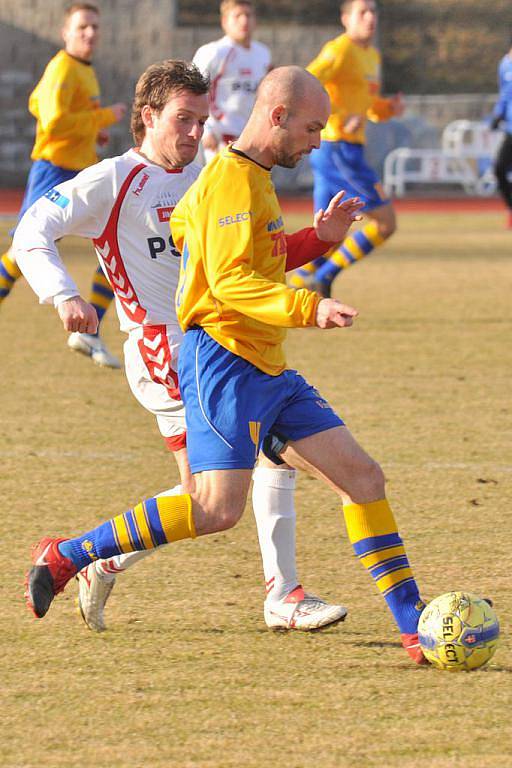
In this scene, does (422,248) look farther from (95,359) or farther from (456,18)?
(456,18)

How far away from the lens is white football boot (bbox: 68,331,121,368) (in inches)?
378

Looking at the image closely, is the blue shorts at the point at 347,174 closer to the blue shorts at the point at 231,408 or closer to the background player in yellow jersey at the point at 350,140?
the background player in yellow jersey at the point at 350,140

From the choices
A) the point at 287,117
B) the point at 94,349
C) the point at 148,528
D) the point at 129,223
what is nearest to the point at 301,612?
the point at 148,528

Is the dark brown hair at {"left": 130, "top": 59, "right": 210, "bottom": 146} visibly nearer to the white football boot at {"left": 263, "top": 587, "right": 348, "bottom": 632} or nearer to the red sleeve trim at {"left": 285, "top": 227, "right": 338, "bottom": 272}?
the red sleeve trim at {"left": 285, "top": 227, "right": 338, "bottom": 272}

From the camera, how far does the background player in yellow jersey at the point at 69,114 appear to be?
1037 centimetres

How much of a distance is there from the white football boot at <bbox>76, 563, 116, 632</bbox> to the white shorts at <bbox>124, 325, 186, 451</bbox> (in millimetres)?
507

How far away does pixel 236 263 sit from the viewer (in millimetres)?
4039

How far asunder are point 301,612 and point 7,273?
627 centimetres

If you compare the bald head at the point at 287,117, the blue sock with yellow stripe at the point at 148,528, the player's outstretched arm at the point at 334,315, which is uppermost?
the bald head at the point at 287,117

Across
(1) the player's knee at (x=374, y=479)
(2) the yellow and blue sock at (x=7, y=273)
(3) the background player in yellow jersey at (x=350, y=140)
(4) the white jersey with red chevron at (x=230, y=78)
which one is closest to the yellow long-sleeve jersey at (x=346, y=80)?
(3) the background player in yellow jersey at (x=350, y=140)

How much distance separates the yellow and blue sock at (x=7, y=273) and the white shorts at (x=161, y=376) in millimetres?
5522

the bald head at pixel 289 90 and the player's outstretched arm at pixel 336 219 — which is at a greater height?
the bald head at pixel 289 90

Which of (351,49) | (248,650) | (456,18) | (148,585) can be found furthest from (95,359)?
(456,18)

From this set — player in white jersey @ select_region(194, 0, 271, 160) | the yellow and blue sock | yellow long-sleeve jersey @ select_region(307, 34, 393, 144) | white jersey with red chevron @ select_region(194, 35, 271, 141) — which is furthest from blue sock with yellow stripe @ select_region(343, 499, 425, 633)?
white jersey with red chevron @ select_region(194, 35, 271, 141)
